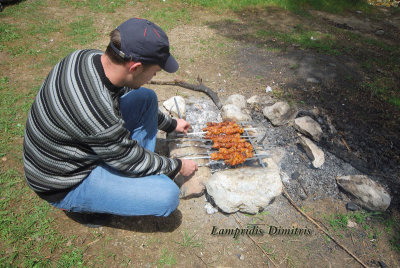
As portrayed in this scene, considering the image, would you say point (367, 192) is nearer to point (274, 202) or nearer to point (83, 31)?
point (274, 202)

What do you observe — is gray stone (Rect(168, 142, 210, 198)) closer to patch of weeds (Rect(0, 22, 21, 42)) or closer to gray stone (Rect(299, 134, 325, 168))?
gray stone (Rect(299, 134, 325, 168))

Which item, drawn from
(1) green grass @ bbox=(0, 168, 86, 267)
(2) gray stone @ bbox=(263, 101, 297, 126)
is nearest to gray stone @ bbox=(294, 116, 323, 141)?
(2) gray stone @ bbox=(263, 101, 297, 126)

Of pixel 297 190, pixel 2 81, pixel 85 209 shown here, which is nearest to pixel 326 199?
pixel 297 190

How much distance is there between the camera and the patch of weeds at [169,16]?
8.58m

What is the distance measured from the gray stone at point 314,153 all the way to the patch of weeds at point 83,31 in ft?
22.4

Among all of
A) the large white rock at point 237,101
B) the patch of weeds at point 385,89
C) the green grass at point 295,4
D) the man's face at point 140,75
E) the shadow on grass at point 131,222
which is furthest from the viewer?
the green grass at point 295,4

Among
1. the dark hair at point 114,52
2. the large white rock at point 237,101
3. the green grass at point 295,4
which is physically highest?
the dark hair at point 114,52

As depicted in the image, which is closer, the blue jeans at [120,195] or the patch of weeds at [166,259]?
the blue jeans at [120,195]

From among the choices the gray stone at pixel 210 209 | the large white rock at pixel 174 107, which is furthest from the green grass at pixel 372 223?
the large white rock at pixel 174 107

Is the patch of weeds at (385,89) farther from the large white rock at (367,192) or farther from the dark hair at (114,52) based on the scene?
the dark hair at (114,52)

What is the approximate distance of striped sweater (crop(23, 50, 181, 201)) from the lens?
81.9 inches

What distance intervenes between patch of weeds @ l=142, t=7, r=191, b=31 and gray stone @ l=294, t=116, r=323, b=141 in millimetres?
5946

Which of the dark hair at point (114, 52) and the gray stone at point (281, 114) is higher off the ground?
the dark hair at point (114, 52)

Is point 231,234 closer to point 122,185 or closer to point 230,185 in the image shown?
point 230,185
